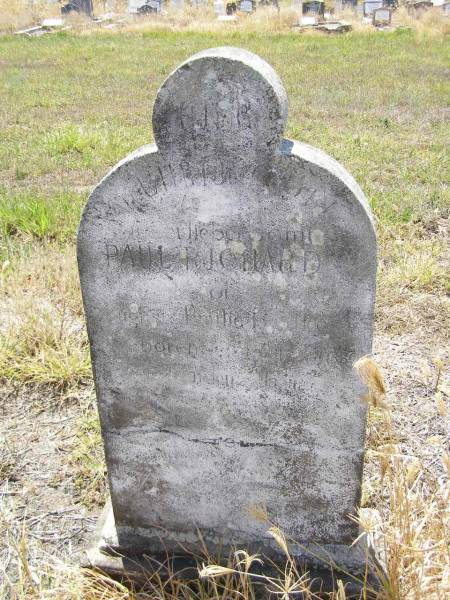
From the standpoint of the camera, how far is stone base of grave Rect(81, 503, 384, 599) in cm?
256

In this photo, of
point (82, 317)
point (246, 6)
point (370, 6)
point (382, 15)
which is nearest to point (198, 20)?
point (246, 6)

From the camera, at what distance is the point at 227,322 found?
7.56ft

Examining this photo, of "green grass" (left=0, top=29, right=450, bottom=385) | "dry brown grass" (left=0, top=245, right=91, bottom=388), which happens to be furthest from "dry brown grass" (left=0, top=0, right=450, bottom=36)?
"dry brown grass" (left=0, top=245, right=91, bottom=388)

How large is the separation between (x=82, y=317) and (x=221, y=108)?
8.58ft

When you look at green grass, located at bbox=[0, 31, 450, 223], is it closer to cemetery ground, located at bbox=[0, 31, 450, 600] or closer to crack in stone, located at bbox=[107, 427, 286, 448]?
cemetery ground, located at bbox=[0, 31, 450, 600]

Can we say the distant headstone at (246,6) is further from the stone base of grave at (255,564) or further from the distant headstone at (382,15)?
the stone base of grave at (255,564)

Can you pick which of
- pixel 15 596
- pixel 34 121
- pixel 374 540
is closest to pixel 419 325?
pixel 374 540

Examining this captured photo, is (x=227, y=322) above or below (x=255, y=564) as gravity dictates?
above

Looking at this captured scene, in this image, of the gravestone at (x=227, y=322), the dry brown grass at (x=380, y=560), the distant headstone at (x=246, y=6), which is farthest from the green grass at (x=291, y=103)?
the distant headstone at (x=246, y=6)

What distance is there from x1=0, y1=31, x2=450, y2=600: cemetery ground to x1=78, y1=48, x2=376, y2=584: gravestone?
0.24m

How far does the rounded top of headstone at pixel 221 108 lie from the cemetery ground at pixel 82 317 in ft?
2.79

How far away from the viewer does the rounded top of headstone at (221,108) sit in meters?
1.92

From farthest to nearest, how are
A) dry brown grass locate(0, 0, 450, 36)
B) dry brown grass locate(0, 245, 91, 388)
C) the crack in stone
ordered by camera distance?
dry brown grass locate(0, 0, 450, 36), dry brown grass locate(0, 245, 91, 388), the crack in stone

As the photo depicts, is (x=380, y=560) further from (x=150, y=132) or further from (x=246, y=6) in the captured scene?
(x=246, y=6)
